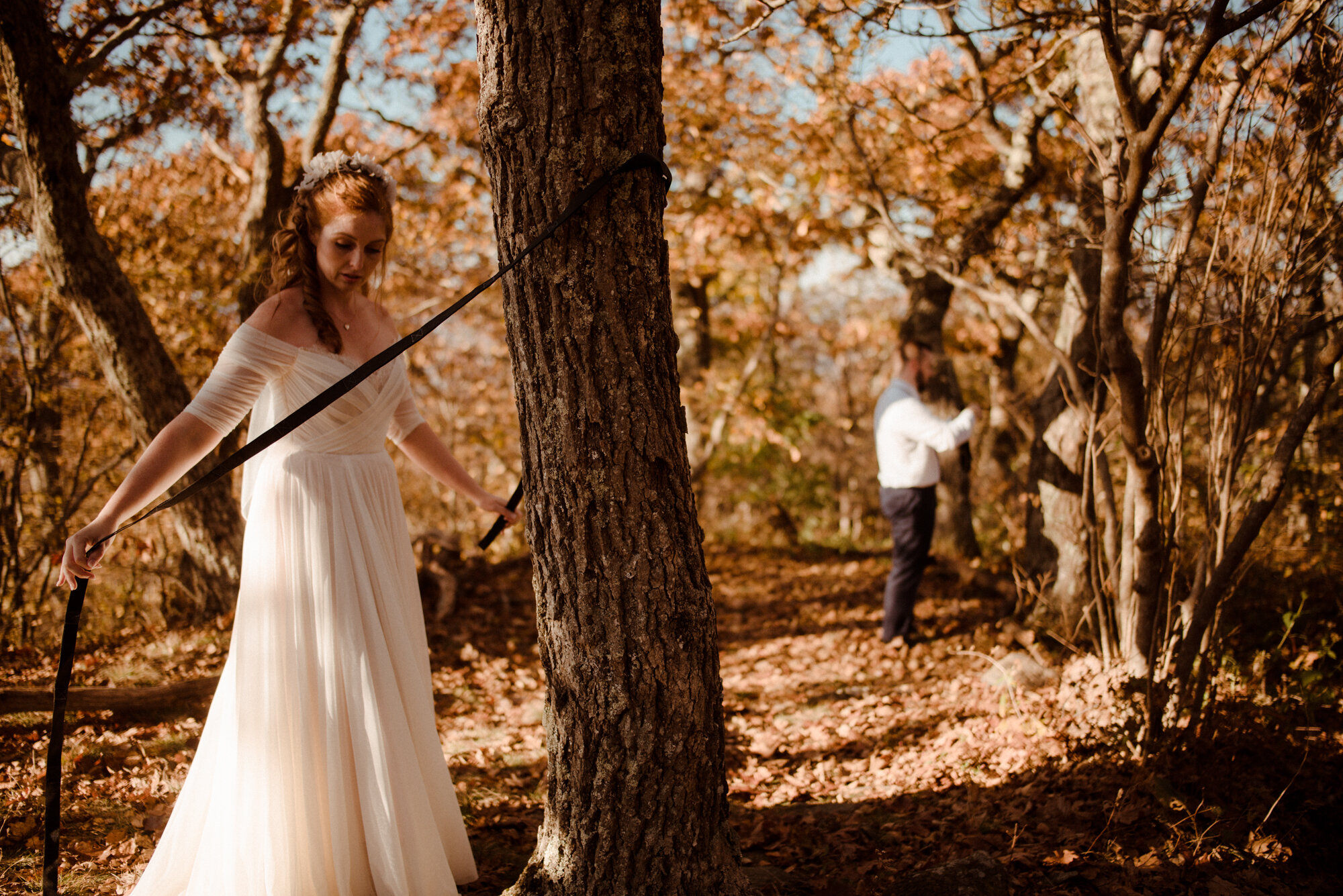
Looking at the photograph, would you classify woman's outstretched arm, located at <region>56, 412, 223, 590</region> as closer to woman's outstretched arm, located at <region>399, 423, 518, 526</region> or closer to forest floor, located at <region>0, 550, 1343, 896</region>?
woman's outstretched arm, located at <region>399, 423, 518, 526</region>

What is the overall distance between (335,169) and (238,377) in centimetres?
73

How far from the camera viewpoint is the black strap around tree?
198cm

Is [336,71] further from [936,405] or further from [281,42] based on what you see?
[936,405]

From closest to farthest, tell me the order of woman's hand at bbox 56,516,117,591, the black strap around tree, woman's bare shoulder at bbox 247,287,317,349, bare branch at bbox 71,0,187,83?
the black strap around tree, woman's hand at bbox 56,516,117,591, woman's bare shoulder at bbox 247,287,317,349, bare branch at bbox 71,0,187,83

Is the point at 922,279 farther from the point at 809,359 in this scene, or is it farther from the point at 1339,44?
the point at 809,359

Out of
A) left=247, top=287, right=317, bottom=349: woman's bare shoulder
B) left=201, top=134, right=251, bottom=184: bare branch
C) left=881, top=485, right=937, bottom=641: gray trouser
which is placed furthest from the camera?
left=201, top=134, right=251, bottom=184: bare branch

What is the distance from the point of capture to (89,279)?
15.4 feet

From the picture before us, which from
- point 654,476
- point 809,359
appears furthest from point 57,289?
point 809,359

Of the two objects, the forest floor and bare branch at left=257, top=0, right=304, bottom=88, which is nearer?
the forest floor

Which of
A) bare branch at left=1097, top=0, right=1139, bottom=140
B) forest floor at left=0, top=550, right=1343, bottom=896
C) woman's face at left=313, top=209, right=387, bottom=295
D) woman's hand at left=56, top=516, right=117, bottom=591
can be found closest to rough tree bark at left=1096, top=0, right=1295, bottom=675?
bare branch at left=1097, top=0, right=1139, bottom=140

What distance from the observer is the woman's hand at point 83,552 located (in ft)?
7.09

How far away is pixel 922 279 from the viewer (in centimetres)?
809

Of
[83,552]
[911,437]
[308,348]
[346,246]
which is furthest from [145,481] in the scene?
[911,437]

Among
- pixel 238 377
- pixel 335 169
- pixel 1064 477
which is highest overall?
pixel 335 169
